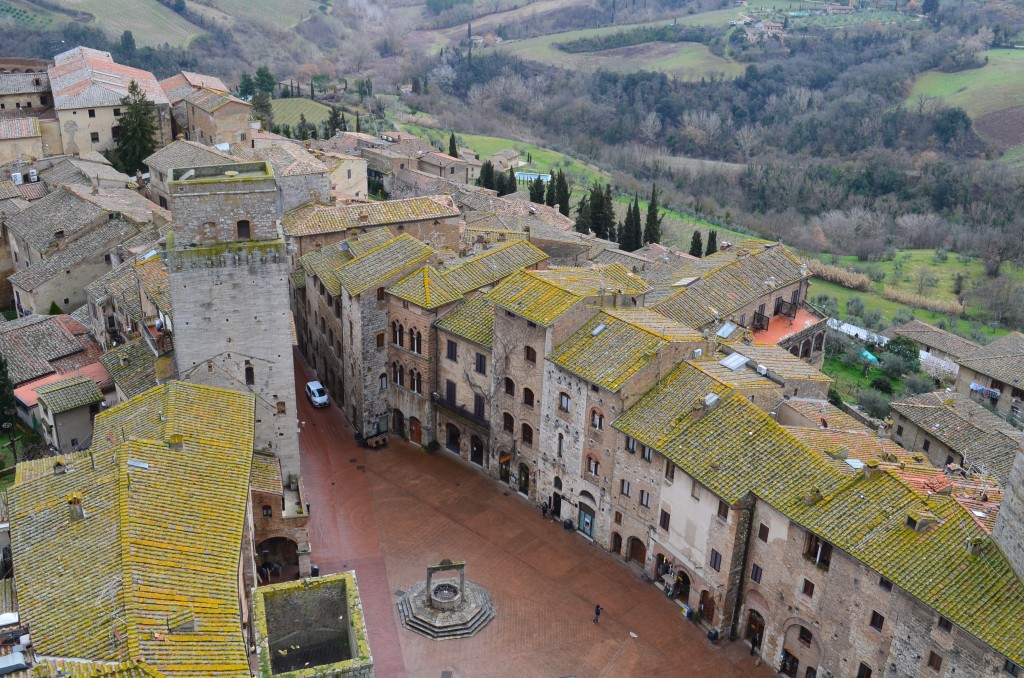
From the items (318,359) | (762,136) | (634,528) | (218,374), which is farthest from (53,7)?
(634,528)

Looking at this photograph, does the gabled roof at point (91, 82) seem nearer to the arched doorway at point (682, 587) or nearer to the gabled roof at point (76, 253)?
the gabled roof at point (76, 253)

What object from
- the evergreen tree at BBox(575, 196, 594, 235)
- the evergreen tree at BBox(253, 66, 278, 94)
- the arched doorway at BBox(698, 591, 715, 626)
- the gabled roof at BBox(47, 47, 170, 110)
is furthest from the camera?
the evergreen tree at BBox(253, 66, 278, 94)

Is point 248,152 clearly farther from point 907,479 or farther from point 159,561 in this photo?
point 907,479

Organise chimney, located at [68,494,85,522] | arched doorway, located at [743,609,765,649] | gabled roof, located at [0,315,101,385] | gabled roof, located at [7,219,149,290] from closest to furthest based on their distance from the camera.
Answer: chimney, located at [68,494,85,522] → arched doorway, located at [743,609,765,649] → gabled roof, located at [0,315,101,385] → gabled roof, located at [7,219,149,290]

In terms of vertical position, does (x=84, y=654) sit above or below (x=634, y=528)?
above

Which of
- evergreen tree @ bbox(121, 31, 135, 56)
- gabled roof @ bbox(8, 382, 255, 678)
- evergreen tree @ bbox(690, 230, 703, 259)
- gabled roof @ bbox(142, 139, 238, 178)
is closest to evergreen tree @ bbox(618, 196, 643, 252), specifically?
evergreen tree @ bbox(690, 230, 703, 259)

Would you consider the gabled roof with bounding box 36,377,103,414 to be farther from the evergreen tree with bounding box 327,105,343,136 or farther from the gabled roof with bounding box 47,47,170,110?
the evergreen tree with bounding box 327,105,343,136
